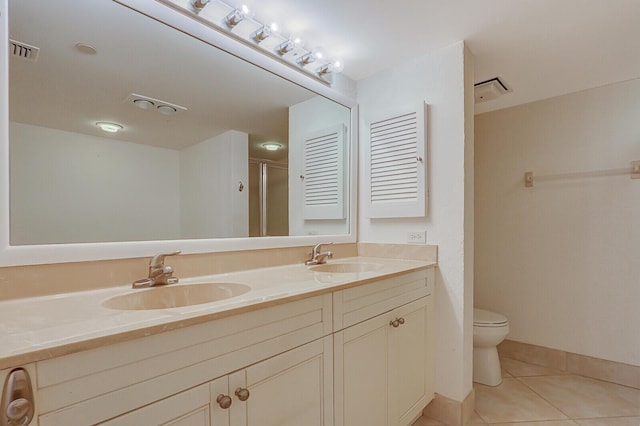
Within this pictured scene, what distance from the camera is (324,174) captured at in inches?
77.2

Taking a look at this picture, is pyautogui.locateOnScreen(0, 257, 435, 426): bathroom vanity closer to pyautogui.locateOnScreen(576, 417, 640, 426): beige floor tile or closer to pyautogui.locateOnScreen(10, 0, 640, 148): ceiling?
pyautogui.locateOnScreen(10, 0, 640, 148): ceiling

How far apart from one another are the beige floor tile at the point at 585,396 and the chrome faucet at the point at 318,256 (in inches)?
63.1

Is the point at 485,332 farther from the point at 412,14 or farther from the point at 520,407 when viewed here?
the point at 412,14

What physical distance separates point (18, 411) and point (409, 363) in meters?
1.41

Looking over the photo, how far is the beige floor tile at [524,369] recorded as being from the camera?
7.23 feet

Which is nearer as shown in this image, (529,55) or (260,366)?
(260,366)

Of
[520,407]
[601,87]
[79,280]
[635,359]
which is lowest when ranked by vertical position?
[520,407]

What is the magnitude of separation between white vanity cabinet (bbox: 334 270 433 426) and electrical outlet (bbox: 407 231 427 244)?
21cm

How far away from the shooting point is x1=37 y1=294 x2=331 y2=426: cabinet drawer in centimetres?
56

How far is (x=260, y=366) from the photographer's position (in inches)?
34.1

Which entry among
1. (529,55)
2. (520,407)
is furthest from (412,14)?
(520,407)

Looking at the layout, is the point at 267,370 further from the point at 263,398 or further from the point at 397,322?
the point at 397,322

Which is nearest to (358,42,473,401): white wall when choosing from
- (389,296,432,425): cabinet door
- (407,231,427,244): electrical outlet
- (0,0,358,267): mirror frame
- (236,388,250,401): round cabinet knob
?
(407,231,427,244): electrical outlet

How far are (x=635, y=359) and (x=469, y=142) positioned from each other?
1828mm
